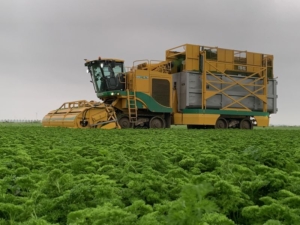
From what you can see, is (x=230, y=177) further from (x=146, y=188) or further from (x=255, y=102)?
(x=255, y=102)

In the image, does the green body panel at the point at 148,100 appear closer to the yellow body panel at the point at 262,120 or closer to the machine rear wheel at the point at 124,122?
the machine rear wheel at the point at 124,122

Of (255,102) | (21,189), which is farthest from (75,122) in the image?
(21,189)

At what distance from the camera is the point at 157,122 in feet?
72.4

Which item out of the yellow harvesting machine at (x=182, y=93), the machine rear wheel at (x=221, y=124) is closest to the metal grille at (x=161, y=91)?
the yellow harvesting machine at (x=182, y=93)

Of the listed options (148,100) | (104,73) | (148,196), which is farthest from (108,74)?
(148,196)

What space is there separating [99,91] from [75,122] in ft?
10.2

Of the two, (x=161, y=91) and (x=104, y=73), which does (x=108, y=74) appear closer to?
(x=104, y=73)

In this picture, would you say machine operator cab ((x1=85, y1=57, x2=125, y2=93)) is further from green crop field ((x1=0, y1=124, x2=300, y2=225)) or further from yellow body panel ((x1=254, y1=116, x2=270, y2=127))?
green crop field ((x1=0, y1=124, x2=300, y2=225))

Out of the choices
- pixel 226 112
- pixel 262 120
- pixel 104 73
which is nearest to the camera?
pixel 104 73

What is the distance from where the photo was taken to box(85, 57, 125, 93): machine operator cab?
20734mm

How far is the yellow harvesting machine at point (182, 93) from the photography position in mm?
20719

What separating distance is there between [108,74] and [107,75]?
3.0 inches

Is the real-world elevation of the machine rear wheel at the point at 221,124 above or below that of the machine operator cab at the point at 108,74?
below

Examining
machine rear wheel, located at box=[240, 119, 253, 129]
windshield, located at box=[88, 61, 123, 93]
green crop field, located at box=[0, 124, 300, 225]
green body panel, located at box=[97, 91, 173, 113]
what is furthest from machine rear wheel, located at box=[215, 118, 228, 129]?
green crop field, located at box=[0, 124, 300, 225]
